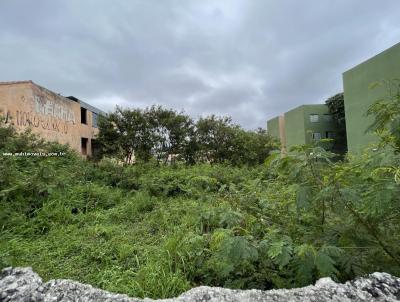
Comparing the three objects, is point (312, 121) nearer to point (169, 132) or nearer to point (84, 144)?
point (169, 132)

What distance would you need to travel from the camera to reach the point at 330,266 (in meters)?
1.43

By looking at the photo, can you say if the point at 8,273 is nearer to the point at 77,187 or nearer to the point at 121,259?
the point at 121,259

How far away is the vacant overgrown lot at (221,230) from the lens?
157 centimetres

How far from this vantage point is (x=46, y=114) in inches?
485

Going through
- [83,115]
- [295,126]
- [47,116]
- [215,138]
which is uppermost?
[295,126]

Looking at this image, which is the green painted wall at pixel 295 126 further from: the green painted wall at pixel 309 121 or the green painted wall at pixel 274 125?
the green painted wall at pixel 274 125

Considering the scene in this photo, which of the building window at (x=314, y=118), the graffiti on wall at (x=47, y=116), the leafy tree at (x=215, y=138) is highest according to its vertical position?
the building window at (x=314, y=118)

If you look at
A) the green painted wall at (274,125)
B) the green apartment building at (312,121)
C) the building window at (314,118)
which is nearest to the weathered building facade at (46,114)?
the green apartment building at (312,121)

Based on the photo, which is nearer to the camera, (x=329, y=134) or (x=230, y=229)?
(x=230, y=229)

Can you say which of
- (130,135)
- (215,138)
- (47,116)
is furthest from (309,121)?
(47,116)

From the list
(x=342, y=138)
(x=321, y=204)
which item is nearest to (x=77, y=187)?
(x=321, y=204)

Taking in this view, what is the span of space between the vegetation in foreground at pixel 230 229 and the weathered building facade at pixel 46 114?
602cm

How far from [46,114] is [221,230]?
41.7ft

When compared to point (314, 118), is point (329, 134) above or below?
below
